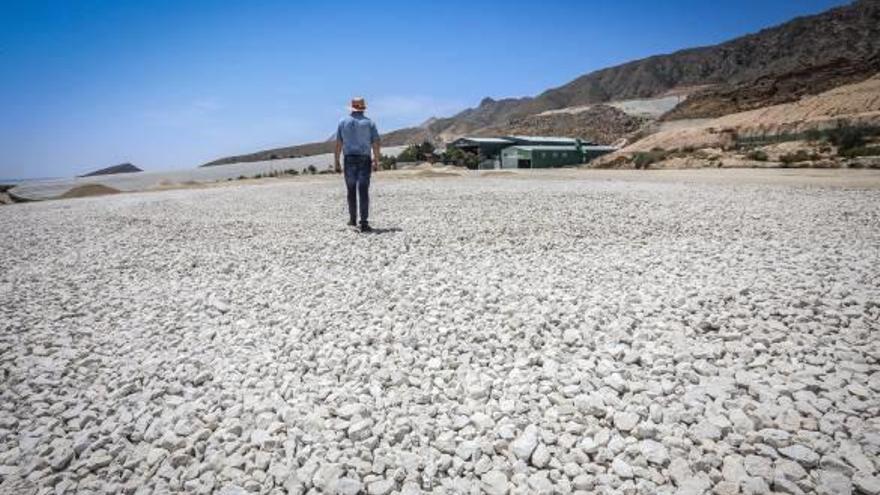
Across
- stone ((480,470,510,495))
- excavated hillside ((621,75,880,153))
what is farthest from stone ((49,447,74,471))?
excavated hillside ((621,75,880,153))

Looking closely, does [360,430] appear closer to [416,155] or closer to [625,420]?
[625,420]

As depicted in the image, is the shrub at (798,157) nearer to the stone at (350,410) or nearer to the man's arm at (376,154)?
the man's arm at (376,154)

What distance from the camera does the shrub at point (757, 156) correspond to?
30234 mm

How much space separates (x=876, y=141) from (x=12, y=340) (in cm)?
3992

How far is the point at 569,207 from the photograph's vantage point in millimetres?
13852

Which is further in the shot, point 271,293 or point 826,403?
point 271,293

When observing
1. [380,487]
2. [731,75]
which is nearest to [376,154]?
[380,487]

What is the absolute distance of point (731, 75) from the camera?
402 feet

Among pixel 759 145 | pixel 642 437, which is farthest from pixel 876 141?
pixel 642 437

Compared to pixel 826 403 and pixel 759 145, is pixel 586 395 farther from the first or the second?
pixel 759 145

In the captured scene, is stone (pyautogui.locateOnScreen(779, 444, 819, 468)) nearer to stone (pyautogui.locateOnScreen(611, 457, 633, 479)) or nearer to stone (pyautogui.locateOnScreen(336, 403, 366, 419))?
Result: stone (pyautogui.locateOnScreen(611, 457, 633, 479))

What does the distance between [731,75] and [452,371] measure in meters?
152

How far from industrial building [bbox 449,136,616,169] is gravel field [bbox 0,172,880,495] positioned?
4847 centimetres

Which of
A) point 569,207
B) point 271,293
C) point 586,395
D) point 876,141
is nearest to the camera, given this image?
point 586,395
